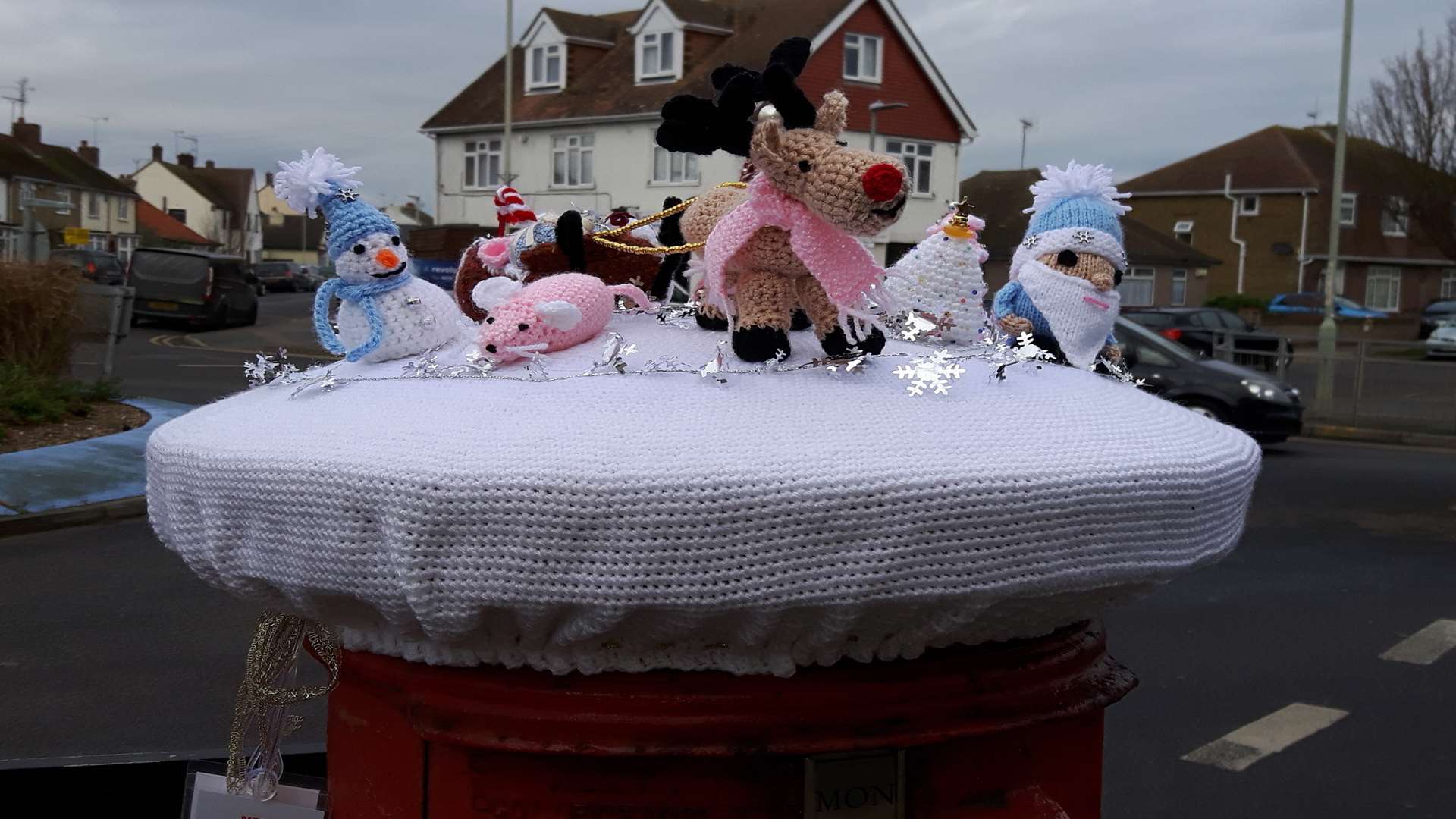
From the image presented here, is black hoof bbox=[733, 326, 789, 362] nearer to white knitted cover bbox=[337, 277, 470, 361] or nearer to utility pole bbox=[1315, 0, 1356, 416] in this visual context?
white knitted cover bbox=[337, 277, 470, 361]

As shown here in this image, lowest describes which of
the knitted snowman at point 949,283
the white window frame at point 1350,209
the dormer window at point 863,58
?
the knitted snowman at point 949,283

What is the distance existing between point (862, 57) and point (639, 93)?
17.3ft

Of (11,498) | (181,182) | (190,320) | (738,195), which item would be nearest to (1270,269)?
(190,320)

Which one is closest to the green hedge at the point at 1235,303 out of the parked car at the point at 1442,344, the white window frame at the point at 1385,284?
the parked car at the point at 1442,344

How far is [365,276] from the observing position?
62.3 inches

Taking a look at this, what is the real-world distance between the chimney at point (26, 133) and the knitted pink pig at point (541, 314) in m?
64.8

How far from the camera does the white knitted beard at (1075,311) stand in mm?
1787

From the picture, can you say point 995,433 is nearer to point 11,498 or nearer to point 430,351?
point 430,351

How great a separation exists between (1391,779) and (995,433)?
156 inches

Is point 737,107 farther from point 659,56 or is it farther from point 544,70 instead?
point 544,70

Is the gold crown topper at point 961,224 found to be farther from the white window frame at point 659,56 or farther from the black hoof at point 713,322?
the white window frame at point 659,56

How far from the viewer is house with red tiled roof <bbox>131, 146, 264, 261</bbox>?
3108 inches

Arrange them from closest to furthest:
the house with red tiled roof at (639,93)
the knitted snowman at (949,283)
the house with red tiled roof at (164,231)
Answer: the knitted snowman at (949,283)
the house with red tiled roof at (639,93)
the house with red tiled roof at (164,231)

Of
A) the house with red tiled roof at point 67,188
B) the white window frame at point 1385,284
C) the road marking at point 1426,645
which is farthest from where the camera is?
the house with red tiled roof at point 67,188
